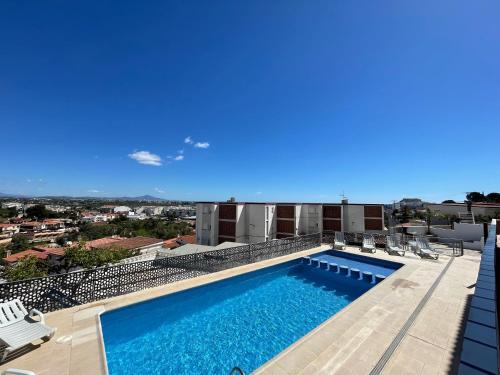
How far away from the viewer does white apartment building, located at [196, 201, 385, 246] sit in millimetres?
22062

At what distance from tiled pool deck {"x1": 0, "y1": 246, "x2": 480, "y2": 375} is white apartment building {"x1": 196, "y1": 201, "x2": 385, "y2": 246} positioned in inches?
587

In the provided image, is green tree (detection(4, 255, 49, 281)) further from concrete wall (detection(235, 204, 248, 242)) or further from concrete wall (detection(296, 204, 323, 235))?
concrete wall (detection(296, 204, 323, 235))

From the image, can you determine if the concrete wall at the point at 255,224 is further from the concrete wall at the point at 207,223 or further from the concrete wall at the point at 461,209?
the concrete wall at the point at 461,209

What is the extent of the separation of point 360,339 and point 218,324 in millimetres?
3807

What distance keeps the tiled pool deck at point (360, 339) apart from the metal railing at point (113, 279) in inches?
11.8

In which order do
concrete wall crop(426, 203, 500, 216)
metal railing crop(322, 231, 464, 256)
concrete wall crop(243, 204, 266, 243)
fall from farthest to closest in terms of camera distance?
concrete wall crop(426, 203, 500, 216), concrete wall crop(243, 204, 266, 243), metal railing crop(322, 231, 464, 256)

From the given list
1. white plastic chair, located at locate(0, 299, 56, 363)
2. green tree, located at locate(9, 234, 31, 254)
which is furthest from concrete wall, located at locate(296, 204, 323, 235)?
green tree, located at locate(9, 234, 31, 254)

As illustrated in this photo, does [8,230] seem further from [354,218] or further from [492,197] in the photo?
[492,197]

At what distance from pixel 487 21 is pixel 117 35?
46.3 ft

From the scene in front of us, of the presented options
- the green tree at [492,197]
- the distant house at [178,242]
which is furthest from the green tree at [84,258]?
the green tree at [492,197]

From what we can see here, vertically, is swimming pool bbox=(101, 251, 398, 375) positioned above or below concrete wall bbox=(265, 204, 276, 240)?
below

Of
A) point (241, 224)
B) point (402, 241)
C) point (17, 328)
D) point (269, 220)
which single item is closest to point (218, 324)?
point (17, 328)

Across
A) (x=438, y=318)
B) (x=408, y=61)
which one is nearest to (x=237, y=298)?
(x=438, y=318)

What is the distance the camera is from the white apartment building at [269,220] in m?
22.1
